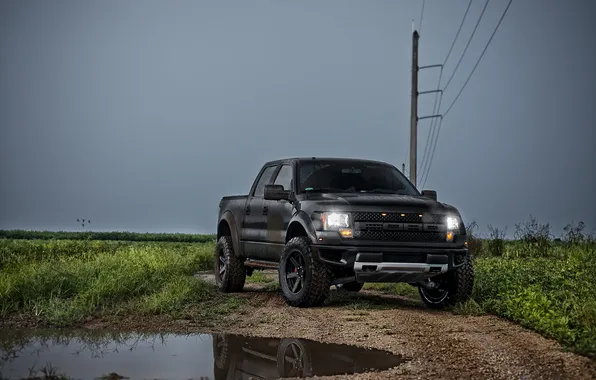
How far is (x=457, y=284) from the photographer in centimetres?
1159

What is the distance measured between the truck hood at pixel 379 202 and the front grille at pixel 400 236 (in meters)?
0.34

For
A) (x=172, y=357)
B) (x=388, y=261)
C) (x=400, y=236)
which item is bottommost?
(x=172, y=357)

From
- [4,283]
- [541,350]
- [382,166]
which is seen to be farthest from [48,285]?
[541,350]

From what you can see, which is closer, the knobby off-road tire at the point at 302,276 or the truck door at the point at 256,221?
the knobby off-road tire at the point at 302,276

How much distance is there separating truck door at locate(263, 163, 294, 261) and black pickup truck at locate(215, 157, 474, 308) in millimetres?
16

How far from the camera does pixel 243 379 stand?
688cm

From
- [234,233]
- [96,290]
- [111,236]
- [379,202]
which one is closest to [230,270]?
[234,233]

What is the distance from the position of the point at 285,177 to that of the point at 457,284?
331 cm

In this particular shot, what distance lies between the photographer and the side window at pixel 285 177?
41.8 ft

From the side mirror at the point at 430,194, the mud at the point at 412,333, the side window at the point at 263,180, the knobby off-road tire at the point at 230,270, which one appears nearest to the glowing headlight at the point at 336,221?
the mud at the point at 412,333

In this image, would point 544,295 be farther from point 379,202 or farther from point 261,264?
point 261,264

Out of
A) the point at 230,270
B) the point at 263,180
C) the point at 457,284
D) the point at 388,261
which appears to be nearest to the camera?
the point at 388,261

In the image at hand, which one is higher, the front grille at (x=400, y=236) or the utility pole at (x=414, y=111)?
the utility pole at (x=414, y=111)

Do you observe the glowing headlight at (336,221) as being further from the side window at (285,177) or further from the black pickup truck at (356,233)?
the side window at (285,177)
